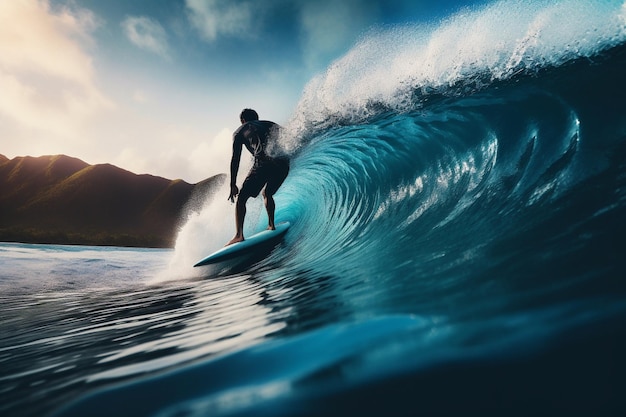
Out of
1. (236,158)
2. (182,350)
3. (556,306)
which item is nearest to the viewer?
(556,306)

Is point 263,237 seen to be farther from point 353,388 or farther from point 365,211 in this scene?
point 353,388

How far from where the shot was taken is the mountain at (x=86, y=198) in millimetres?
58625

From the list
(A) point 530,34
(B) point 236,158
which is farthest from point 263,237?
(A) point 530,34

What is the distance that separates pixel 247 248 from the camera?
187 inches

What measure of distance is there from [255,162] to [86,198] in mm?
73442

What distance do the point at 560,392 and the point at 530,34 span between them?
448 cm

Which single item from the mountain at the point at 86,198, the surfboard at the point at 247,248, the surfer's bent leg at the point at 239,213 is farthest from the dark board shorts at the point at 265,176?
the mountain at the point at 86,198

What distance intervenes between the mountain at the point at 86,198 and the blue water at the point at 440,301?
52705 millimetres

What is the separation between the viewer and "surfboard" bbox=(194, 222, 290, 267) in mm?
4574

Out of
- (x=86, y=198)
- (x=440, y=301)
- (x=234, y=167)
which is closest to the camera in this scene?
(x=440, y=301)

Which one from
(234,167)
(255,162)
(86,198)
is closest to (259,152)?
(255,162)

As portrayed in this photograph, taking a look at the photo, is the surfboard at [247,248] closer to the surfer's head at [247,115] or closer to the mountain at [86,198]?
the surfer's head at [247,115]

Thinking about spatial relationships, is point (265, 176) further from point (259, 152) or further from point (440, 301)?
point (440, 301)

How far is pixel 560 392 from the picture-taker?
59 cm
